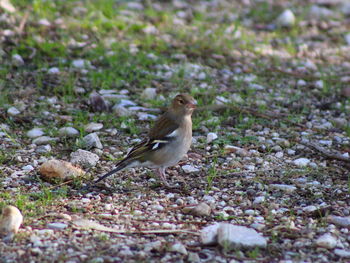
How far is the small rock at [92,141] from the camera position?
6.61 meters

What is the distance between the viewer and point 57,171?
577 centimetres

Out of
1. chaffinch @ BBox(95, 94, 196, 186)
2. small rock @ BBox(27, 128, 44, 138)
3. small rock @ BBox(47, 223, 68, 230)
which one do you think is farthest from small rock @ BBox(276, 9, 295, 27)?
small rock @ BBox(47, 223, 68, 230)

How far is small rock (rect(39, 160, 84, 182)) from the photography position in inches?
227

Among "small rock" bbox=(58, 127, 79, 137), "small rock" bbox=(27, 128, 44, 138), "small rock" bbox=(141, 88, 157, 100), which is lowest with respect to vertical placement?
"small rock" bbox=(27, 128, 44, 138)

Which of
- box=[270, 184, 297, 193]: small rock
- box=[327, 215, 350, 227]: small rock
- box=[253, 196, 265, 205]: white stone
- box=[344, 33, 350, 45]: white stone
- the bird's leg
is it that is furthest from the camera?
box=[344, 33, 350, 45]: white stone

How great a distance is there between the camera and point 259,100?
8227 millimetres

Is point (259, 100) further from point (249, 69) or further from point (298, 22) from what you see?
point (298, 22)

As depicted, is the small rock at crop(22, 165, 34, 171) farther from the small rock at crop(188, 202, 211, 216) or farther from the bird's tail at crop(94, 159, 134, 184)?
the small rock at crop(188, 202, 211, 216)

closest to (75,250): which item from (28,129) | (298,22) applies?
(28,129)

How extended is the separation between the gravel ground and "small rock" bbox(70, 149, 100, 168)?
0.02 meters

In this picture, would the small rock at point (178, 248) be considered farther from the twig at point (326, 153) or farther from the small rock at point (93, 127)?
the small rock at point (93, 127)

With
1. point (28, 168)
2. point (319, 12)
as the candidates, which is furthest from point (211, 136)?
point (319, 12)

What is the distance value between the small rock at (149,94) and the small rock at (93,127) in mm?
1010

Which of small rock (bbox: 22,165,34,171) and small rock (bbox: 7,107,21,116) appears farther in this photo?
small rock (bbox: 7,107,21,116)
